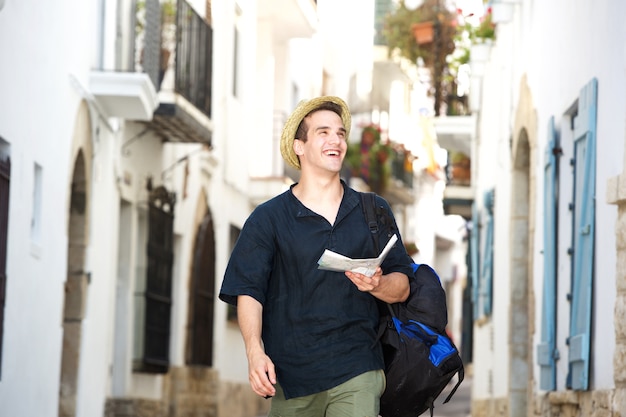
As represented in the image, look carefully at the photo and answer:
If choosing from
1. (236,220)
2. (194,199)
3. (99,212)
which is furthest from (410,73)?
(99,212)

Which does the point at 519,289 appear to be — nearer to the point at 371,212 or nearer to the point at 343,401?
the point at 371,212

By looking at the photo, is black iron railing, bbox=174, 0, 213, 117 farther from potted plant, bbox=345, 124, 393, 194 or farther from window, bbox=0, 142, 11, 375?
potted plant, bbox=345, 124, 393, 194

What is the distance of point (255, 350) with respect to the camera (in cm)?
615

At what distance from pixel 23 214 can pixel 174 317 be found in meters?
8.79

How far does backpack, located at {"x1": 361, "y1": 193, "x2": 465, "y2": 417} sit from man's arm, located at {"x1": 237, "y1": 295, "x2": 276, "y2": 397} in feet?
1.75

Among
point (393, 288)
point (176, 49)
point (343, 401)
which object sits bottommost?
point (343, 401)

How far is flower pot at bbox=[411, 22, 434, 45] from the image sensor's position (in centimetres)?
2541

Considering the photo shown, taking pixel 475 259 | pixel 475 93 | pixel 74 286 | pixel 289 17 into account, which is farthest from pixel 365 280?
pixel 289 17

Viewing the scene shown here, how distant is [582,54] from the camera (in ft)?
39.0

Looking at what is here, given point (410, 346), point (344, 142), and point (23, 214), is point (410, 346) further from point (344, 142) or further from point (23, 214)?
point (23, 214)

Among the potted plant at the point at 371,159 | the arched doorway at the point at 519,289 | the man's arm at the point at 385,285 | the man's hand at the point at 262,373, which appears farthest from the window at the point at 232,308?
the man's hand at the point at 262,373

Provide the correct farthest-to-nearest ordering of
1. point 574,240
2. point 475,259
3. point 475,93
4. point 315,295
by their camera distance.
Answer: point 475,93
point 475,259
point 574,240
point 315,295

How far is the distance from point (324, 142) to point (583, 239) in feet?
17.2

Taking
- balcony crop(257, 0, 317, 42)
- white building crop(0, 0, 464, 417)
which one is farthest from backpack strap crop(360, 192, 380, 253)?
balcony crop(257, 0, 317, 42)
